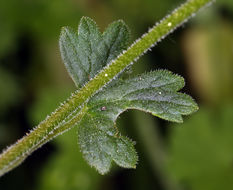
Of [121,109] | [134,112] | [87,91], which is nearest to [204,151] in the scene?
[134,112]

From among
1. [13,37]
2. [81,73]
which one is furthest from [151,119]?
[81,73]

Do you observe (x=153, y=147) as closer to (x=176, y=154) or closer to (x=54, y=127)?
(x=176, y=154)

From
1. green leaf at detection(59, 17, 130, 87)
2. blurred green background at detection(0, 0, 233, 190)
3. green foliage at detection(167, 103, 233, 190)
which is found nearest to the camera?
green leaf at detection(59, 17, 130, 87)

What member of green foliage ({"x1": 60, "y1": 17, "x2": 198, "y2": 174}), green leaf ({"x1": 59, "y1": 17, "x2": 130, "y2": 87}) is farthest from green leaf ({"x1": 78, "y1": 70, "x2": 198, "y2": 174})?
green leaf ({"x1": 59, "y1": 17, "x2": 130, "y2": 87})

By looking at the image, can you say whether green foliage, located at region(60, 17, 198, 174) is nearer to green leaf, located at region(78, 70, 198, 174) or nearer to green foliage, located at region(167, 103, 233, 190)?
green leaf, located at region(78, 70, 198, 174)

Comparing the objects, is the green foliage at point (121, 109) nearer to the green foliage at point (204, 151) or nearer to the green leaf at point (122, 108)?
the green leaf at point (122, 108)

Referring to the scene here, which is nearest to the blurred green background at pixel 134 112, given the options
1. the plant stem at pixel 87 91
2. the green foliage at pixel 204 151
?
the green foliage at pixel 204 151
